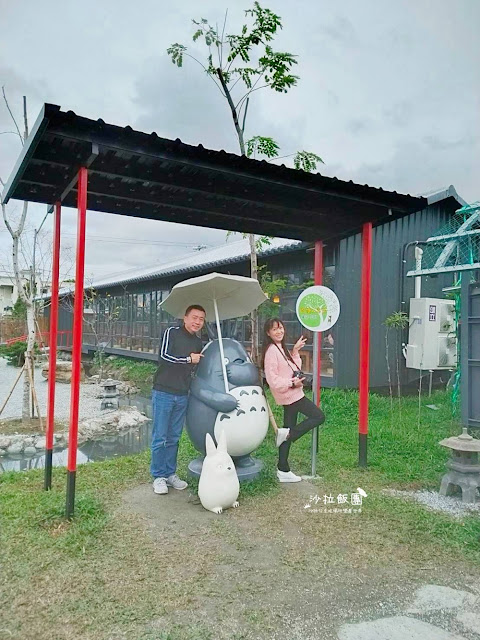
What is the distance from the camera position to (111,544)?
355cm

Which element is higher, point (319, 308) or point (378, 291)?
point (378, 291)

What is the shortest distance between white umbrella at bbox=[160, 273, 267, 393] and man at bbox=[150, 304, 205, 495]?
0.64 ft

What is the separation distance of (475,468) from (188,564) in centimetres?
285

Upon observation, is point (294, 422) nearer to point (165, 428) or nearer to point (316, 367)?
point (316, 367)

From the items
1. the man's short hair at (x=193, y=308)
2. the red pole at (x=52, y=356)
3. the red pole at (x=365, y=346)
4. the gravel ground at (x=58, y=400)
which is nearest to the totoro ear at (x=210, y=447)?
the man's short hair at (x=193, y=308)

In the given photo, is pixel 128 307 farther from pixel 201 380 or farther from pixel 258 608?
pixel 258 608

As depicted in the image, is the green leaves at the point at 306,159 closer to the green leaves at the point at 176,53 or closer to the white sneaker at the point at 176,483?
the green leaves at the point at 176,53

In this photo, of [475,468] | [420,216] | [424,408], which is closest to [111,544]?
[475,468]

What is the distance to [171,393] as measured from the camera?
4762 millimetres

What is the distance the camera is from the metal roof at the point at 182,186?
3777 mm

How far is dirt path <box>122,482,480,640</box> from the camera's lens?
8.71 feet

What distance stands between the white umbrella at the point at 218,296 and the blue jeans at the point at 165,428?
0.53m

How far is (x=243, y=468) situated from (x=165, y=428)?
3.10ft

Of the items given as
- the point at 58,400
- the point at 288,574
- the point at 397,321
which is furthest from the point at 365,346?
the point at 58,400
